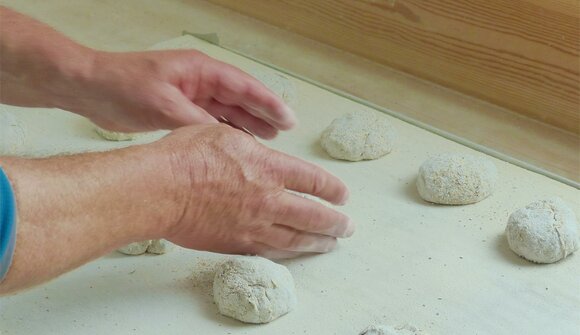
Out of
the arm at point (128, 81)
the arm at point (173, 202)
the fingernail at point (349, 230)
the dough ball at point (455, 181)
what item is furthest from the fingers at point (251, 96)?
the dough ball at point (455, 181)

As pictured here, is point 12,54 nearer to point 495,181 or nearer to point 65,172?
point 65,172

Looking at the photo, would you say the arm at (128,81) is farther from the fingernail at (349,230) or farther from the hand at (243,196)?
the fingernail at (349,230)

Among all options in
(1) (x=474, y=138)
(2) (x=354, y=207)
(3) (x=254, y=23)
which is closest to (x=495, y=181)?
(1) (x=474, y=138)

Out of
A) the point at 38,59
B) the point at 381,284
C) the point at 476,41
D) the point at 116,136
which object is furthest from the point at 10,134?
the point at 476,41

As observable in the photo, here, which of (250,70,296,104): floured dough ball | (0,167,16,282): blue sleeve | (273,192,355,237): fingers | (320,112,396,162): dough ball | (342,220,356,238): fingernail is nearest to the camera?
(0,167,16,282): blue sleeve

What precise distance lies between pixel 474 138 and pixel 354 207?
34 centimetres

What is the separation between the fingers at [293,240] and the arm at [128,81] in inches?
7.5

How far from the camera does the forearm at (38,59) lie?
144 centimetres

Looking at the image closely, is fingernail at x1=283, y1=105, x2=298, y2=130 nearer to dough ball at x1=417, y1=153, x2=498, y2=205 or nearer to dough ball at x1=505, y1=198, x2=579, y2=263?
dough ball at x1=417, y1=153, x2=498, y2=205

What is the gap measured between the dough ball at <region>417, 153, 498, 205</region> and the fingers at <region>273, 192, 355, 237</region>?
0.23 metres

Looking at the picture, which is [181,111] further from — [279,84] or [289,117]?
[279,84]

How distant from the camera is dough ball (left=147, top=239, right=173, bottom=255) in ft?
4.95

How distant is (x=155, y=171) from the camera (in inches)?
48.4

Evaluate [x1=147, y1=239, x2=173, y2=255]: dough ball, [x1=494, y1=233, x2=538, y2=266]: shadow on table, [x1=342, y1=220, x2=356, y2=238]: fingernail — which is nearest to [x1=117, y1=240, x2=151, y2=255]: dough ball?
[x1=147, y1=239, x2=173, y2=255]: dough ball
